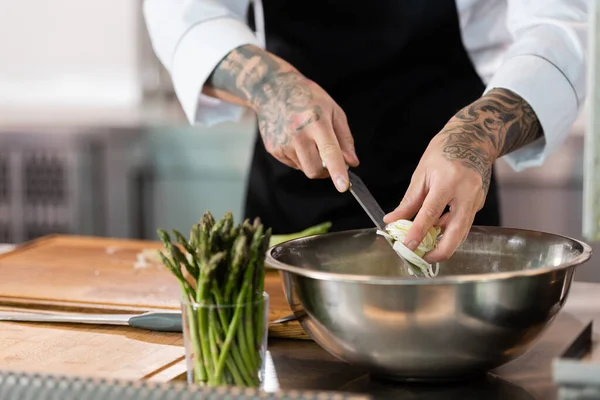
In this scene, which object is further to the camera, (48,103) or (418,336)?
(48,103)

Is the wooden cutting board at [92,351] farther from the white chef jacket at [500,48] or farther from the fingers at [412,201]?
the white chef jacket at [500,48]

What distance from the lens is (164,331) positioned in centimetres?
127

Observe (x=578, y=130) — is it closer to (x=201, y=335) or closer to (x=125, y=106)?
(x=125, y=106)

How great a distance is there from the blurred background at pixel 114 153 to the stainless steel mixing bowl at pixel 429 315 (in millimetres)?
2384

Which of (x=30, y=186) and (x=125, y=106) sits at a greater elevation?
(x=125, y=106)

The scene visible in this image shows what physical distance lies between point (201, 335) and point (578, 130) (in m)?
2.54

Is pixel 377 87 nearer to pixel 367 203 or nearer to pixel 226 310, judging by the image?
pixel 367 203

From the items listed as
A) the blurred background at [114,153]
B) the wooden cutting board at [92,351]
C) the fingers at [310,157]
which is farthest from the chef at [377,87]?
the blurred background at [114,153]

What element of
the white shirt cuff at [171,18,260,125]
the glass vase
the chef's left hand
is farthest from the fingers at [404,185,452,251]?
the white shirt cuff at [171,18,260,125]

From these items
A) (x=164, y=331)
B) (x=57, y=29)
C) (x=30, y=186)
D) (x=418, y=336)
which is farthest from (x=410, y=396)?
(x=57, y=29)

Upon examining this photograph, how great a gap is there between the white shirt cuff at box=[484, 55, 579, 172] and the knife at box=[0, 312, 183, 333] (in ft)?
2.13

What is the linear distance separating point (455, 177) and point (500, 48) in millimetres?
861

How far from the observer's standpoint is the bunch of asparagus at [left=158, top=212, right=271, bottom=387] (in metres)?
0.97

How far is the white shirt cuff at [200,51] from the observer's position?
163cm
